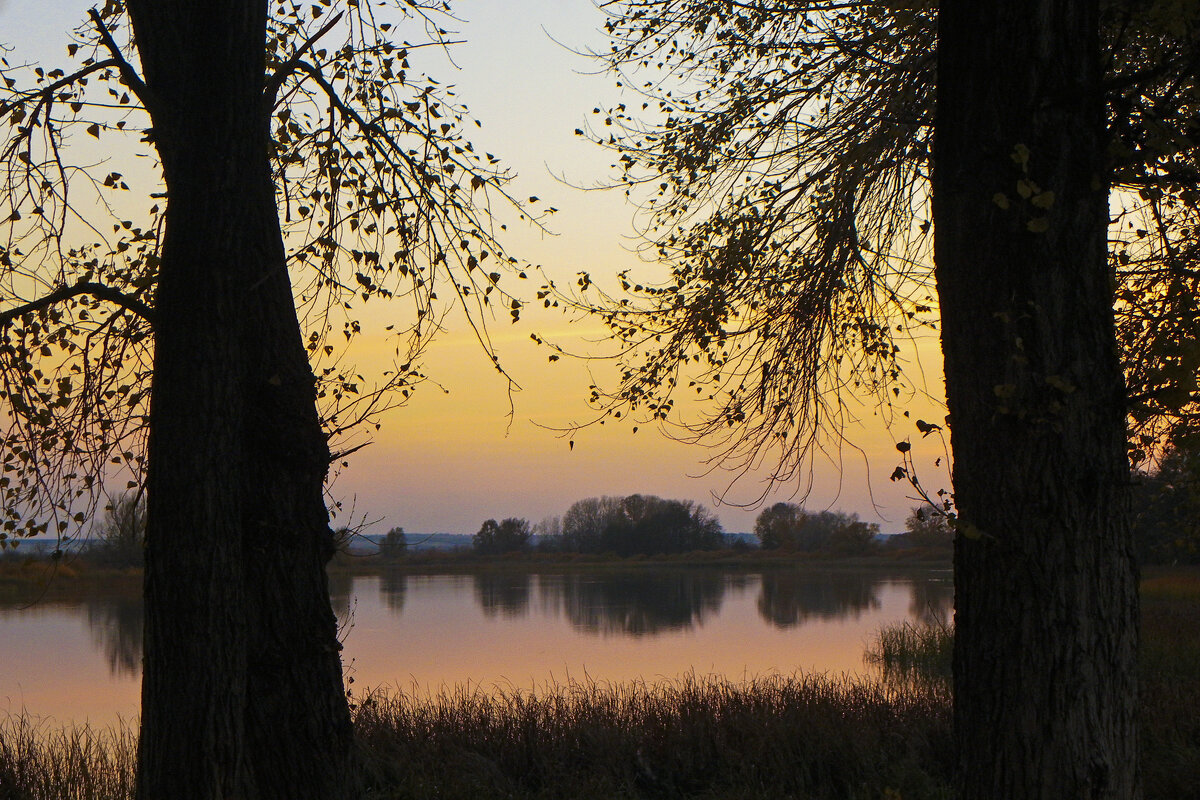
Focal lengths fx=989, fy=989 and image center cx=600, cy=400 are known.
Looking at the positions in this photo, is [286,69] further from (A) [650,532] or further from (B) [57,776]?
(A) [650,532]

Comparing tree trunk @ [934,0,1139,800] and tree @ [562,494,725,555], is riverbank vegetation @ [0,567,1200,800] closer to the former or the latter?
tree trunk @ [934,0,1139,800]

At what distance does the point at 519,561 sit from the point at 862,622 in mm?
45870

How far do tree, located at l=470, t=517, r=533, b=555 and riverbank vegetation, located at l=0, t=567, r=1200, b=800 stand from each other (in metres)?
60.8

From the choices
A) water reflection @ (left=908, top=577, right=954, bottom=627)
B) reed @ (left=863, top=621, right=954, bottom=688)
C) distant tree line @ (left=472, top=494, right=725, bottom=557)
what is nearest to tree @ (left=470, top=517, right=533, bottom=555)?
distant tree line @ (left=472, top=494, right=725, bottom=557)

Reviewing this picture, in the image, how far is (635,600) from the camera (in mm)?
37125

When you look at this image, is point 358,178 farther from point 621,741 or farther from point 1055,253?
point 621,741

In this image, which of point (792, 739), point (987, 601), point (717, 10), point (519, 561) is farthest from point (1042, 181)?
point (519, 561)

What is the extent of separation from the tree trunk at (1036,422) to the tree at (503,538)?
227 feet

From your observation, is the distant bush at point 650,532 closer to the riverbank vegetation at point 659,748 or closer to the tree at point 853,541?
the tree at point 853,541

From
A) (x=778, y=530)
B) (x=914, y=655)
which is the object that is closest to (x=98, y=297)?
(x=914, y=655)

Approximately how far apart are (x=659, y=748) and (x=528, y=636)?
16518 mm

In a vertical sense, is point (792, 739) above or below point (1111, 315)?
below

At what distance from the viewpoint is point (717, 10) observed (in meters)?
7.91

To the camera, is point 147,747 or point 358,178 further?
point 358,178
